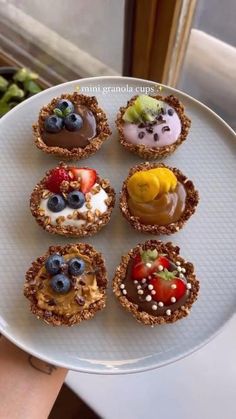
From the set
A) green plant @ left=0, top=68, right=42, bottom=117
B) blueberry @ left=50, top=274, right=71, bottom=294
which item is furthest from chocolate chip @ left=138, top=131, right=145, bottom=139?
green plant @ left=0, top=68, right=42, bottom=117

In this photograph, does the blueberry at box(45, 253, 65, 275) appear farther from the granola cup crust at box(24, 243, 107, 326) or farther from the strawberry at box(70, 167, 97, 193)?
the strawberry at box(70, 167, 97, 193)

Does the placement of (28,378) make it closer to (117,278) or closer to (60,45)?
(117,278)

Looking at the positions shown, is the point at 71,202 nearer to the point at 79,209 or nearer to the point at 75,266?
the point at 79,209

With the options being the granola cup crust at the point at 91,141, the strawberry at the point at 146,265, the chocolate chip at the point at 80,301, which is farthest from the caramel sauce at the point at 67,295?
the granola cup crust at the point at 91,141

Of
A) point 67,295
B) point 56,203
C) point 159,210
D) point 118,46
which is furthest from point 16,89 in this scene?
point 67,295

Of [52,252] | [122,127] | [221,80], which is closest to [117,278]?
[52,252]
